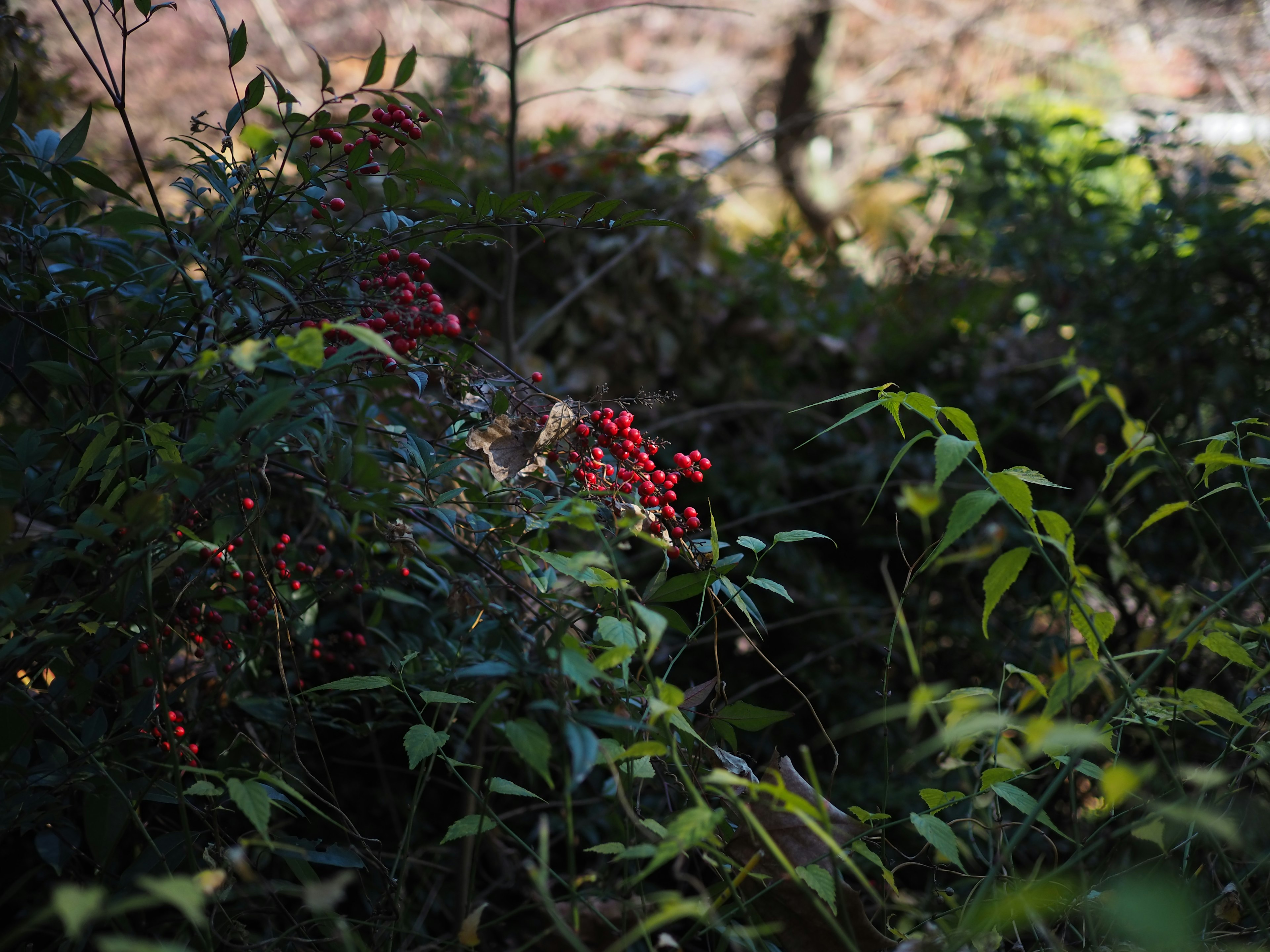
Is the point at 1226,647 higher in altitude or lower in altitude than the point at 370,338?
lower

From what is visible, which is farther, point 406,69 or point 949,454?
point 406,69

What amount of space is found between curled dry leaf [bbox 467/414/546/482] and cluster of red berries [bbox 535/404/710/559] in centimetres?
3

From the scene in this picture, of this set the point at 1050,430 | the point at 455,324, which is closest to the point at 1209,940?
the point at 455,324

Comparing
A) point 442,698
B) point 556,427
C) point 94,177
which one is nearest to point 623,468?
point 556,427

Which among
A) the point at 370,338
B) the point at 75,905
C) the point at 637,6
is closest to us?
the point at 75,905

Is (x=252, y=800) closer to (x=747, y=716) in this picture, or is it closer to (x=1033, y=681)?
(x=747, y=716)

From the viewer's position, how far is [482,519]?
90 cm

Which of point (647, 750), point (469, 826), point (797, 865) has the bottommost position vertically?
point (797, 865)

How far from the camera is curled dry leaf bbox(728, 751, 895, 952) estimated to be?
31.4 inches

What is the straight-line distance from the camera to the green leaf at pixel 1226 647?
794 millimetres

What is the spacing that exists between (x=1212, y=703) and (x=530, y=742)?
607mm

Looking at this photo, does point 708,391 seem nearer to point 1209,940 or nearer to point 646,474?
point 646,474

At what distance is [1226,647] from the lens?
80cm

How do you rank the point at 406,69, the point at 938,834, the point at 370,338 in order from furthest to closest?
the point at 406,69
the point at 938,834
the point at 370,338
